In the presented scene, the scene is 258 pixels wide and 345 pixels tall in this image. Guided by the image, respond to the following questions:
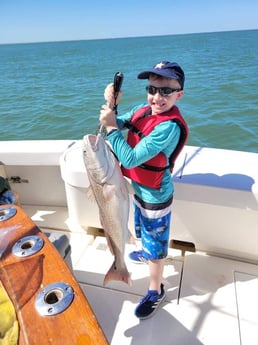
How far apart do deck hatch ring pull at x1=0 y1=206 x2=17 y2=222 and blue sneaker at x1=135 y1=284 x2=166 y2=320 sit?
106 cm

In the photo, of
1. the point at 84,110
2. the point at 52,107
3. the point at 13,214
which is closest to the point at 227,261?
the point at 13,214

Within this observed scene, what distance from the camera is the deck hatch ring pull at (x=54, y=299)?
1063 millimetres

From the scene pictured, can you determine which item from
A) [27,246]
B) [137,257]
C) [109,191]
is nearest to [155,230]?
[109,191]

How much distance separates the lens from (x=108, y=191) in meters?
1.63

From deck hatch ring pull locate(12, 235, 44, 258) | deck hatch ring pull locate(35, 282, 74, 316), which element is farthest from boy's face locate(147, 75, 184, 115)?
deck hatch ring pull locate(35, 282, 74, 316)

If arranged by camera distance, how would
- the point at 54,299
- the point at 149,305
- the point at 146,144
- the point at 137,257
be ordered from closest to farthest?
the point at 54,299 → the point at 146,144 → the point at 149,305 → the point at 137,257

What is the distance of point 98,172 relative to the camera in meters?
1.55

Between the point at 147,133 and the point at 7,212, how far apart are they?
0.88 meters

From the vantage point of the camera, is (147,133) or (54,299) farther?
(147,133)

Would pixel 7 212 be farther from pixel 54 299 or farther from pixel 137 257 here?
pixel 137 257

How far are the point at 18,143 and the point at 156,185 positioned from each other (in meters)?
1.87

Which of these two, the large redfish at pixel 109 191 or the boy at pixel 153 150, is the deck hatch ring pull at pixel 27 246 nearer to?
the large redfish at pixel 109 191

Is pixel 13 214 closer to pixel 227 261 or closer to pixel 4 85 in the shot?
pixel 227 261

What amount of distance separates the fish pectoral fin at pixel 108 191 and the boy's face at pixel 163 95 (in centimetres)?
51
